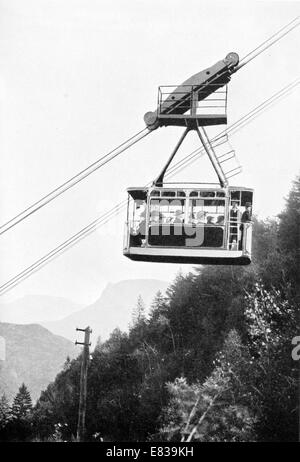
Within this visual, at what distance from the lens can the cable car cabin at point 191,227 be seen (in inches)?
590

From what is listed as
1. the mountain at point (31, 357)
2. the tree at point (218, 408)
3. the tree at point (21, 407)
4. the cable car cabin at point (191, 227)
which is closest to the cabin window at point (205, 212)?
the cable car cabin at point (191, 227)

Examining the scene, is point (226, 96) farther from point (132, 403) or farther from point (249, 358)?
point (132, 403)

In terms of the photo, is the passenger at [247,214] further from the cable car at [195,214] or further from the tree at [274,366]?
the tree at [274,366]

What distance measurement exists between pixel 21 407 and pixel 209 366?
105ft

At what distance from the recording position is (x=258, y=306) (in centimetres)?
3766

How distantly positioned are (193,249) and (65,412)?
42478 millimetres

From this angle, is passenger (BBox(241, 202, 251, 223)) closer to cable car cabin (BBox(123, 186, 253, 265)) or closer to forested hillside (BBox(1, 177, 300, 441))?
cable car cabin (BBox(123, 186, 253, 265))

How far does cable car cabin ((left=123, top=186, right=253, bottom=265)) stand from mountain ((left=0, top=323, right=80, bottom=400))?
121 meters

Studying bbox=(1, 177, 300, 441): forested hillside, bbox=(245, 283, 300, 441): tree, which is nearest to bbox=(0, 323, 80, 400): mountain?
bbox=(1, 177, 300, 441): forested hillside

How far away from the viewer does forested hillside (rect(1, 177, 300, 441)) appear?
3119 cm
